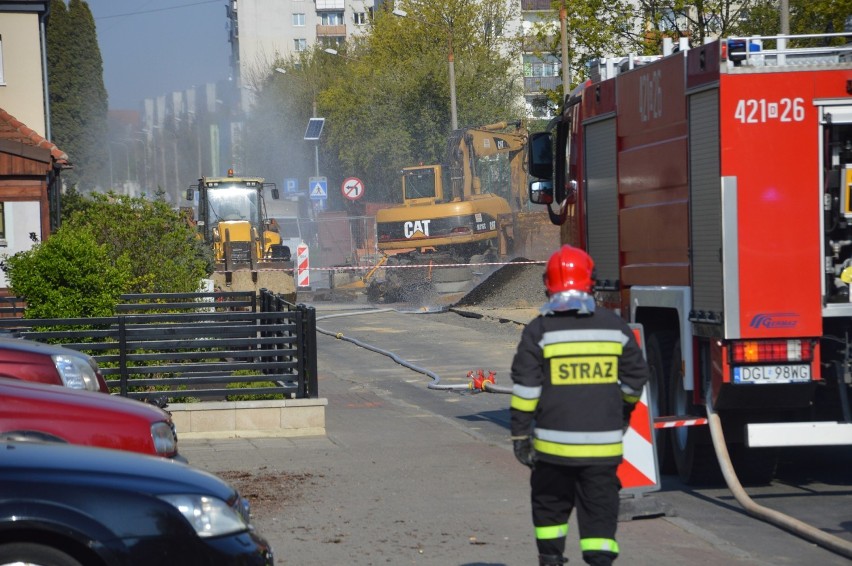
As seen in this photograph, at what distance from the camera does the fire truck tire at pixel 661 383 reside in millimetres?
10000

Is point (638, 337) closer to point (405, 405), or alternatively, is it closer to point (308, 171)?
point (405, 405)

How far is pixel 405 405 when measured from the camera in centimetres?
1507

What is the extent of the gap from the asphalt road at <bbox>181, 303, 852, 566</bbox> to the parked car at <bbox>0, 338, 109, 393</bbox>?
1.52 m

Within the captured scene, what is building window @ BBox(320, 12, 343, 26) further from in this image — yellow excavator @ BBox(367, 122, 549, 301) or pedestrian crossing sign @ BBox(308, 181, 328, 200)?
yellow excavator @ BBox(367, 122, 549, 301)

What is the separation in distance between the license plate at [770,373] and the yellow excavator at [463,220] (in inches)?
1038

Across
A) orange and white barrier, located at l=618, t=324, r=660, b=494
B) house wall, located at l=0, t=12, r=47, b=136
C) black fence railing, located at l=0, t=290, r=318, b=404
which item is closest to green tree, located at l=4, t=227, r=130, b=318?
black fence railing, located at l=0, t=290, r=318, b=404

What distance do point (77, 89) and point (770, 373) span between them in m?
71.7

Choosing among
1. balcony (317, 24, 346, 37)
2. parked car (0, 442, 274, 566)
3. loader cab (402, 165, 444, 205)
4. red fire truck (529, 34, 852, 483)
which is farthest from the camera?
balcony (317, 24, 346, 37)

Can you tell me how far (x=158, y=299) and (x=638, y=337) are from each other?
9125mm

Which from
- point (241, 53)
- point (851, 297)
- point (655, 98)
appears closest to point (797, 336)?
point (851, 297)

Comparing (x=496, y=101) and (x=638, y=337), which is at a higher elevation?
(x=496, y=101)

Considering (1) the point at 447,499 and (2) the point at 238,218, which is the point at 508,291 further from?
(1) the point at 447,499

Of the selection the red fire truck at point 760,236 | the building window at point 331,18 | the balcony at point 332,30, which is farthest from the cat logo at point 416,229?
the building window at point 331,18

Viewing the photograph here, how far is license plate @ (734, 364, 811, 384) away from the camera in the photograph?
27.7 ft
